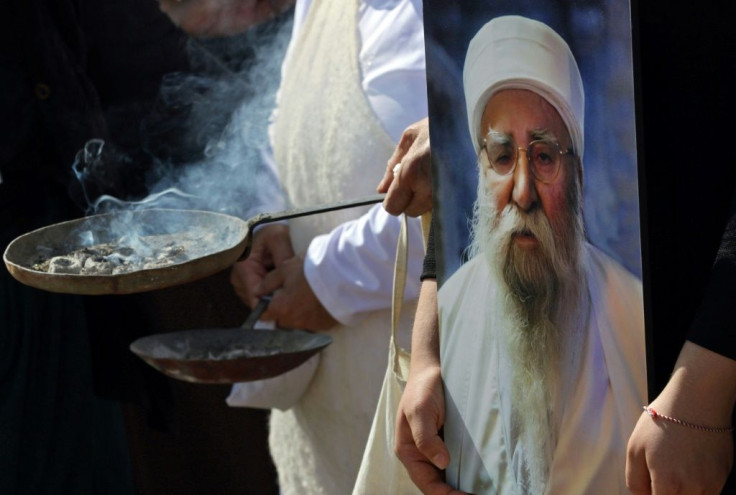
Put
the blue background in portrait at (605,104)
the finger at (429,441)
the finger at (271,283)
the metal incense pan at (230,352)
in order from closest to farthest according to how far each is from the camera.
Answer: the blue background in portrait at (605,104), the finger at (429,441), the metal incense pan at (230,352), the finger at (271,283)

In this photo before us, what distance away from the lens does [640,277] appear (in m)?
1.44

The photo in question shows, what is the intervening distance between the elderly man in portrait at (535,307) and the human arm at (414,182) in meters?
0.33

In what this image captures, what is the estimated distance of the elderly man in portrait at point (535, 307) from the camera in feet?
4.88

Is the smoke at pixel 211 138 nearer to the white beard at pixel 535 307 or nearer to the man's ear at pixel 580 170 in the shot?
the white beard at pixel 535 307

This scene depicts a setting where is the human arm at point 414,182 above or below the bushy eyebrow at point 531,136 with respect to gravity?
below

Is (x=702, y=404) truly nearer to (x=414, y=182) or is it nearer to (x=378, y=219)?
(x=414, y=182)

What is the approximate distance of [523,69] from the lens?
1535 millimetres

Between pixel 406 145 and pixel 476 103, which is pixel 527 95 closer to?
pixel 476 103

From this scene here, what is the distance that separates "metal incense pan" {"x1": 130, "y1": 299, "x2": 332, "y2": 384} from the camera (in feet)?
8.58

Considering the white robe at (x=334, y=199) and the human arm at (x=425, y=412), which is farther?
the white robe at (x=334, y=199)

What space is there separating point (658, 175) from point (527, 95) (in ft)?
0.65

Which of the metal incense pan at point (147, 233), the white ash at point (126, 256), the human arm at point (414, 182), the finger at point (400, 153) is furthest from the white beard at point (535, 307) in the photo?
the white ash at point (126, 256)

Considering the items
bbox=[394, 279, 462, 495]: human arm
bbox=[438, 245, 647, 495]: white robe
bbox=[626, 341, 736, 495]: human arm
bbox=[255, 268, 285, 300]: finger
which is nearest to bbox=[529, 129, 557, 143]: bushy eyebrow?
bbox=[438, 245, 647, 495]: white robe

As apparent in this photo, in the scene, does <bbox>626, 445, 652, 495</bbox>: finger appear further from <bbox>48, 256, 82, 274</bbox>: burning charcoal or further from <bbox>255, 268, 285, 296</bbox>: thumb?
<bbox>255, 268, 285, 296</bbox>: thumb
